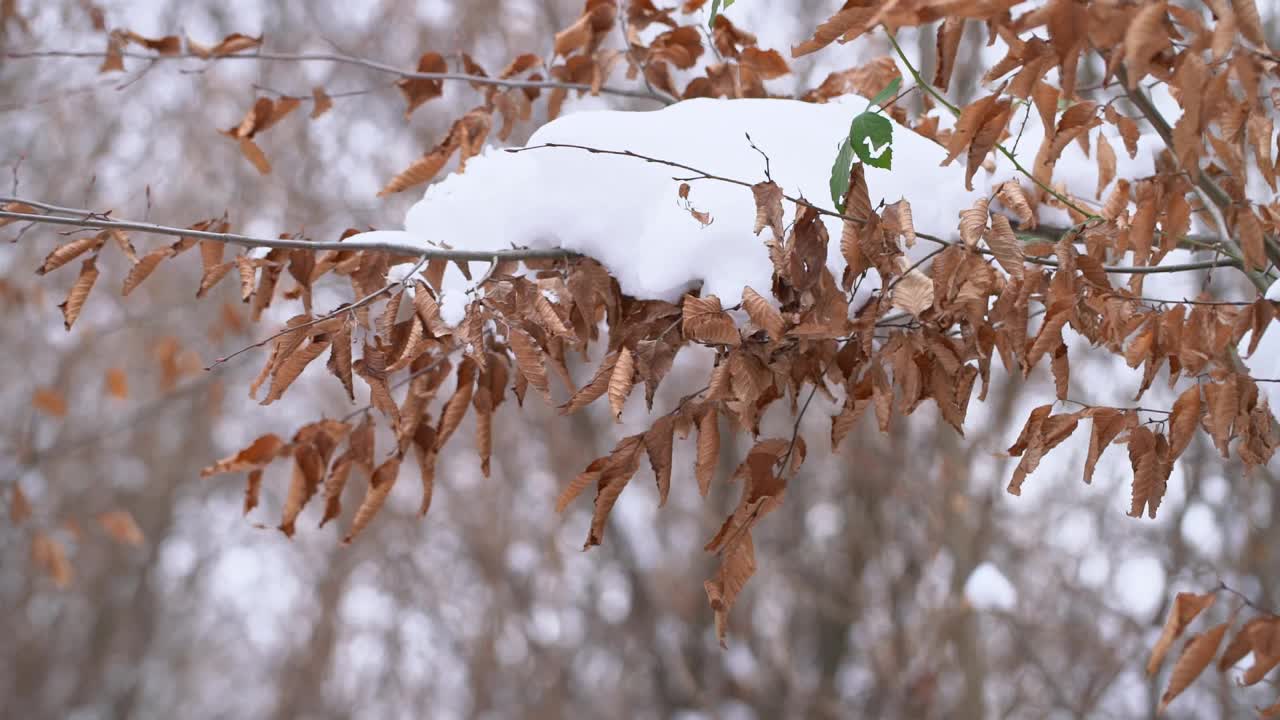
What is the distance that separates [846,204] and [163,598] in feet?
34.6

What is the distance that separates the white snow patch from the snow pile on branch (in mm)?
2330

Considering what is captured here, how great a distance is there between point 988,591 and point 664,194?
258 centimetres

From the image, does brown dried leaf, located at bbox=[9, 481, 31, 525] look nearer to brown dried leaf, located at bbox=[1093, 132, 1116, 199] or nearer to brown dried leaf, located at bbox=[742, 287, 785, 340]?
brown dried leaf, located at bbox=[742, 287, 785, 340]

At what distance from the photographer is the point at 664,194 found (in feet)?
5.22

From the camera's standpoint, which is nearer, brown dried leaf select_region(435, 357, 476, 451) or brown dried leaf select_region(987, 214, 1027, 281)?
brown dried leaf select_region(987, 214, 1027, 281)

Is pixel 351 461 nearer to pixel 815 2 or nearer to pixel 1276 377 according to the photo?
pixel 1276 377

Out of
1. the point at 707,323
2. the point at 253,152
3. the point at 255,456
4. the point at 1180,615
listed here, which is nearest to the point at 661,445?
the point at 707,323

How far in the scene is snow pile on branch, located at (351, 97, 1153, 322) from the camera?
1.50 m

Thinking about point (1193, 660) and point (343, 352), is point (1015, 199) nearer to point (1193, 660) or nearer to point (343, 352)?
point (1193, 660)

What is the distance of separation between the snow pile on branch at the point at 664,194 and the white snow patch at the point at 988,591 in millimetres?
Answer: 2330

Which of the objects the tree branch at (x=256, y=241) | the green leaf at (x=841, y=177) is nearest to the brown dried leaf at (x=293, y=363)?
the tree branch at (x=256, y=241)

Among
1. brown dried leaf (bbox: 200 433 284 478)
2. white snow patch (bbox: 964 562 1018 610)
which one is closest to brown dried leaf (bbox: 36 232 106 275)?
brown dried leaf (bbox: 200 433 284 478)

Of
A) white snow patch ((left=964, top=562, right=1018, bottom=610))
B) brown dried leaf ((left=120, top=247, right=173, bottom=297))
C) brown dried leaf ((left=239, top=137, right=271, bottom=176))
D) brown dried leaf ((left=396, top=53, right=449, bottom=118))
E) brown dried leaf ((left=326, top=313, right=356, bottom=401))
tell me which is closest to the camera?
brown dried leaf ((left=326, top=313, right=356, bottom=401))

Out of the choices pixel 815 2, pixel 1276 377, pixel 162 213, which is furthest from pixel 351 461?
pixel 162 213
